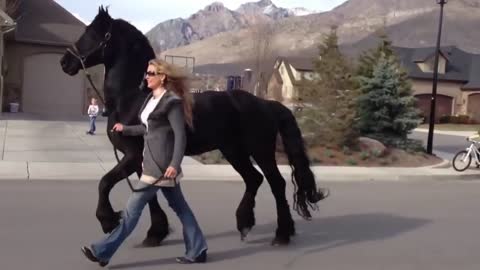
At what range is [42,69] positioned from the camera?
1302 inches

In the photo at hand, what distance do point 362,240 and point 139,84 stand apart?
337 cm

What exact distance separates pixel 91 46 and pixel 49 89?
90.1 ft

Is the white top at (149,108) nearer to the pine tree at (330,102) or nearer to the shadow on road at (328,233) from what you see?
the shadow on road at (328,233)

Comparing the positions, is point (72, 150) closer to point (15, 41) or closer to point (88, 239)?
point (88, 239)

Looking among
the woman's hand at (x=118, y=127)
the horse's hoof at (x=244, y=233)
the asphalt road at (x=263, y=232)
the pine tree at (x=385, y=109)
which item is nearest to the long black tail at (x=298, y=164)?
the asphalt road at (x=263, y=232)

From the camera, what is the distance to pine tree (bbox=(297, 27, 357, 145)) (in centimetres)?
1828

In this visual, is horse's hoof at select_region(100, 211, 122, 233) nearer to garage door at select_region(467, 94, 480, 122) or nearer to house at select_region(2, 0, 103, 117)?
house at select_region(2, 0, 103, 117)

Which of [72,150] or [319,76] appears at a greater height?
[319,76]

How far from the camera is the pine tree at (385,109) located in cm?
1986

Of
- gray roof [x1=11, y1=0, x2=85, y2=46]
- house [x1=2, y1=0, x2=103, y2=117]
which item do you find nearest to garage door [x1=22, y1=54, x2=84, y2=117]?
house [x1=2, y1=0, x2=103, y2=117]

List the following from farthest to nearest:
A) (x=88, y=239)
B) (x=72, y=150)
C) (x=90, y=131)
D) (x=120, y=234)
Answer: (x=90, y=131) < (x=72, y=150) < (x=88, y=239) < (x=120, y=234)

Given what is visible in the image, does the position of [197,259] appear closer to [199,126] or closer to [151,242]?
[151,242]

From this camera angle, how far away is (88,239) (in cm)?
765

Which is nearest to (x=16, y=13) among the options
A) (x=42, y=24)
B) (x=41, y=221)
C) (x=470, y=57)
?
(x=42, y=24)
